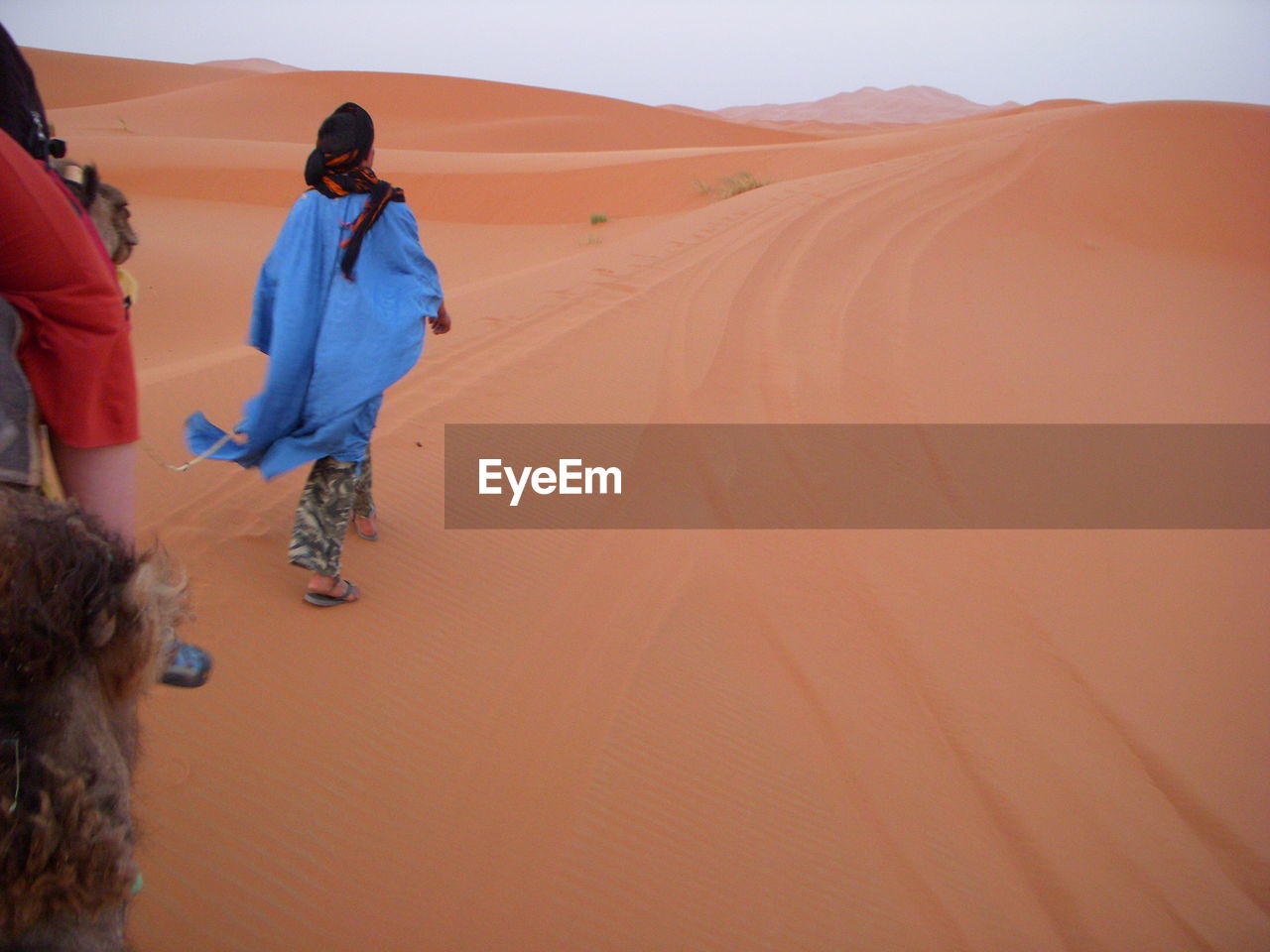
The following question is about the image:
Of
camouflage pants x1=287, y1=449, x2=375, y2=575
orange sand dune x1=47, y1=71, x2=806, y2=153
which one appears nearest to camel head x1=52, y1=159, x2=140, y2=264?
camouflage pants x1=287, y1=449, x2=375, y2=575

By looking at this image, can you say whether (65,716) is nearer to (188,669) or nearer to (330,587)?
(188,669)

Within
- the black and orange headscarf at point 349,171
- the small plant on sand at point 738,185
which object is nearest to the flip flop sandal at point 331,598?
the black and orange headscarf at point 349,171

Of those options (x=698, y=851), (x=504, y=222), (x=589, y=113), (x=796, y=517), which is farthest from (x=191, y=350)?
(x=589, y=113)

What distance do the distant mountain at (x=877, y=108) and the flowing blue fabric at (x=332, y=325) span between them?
108039 millimetres

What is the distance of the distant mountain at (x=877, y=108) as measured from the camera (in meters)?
108

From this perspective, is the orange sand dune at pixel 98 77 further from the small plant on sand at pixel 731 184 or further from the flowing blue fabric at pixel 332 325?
the flowing blue fabric at pixel 332 325

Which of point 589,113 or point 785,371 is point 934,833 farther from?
point 589,113

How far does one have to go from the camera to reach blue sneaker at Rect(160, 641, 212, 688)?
159cm

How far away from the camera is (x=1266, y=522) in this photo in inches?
209

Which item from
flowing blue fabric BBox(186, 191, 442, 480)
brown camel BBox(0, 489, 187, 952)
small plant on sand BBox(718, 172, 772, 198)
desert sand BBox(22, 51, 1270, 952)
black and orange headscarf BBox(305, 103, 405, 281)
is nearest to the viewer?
brown camel BBox(0, 489, 187, 952)

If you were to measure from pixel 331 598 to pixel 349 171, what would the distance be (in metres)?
1.76

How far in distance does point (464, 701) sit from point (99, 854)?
2288mm

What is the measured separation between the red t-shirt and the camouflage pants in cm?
185

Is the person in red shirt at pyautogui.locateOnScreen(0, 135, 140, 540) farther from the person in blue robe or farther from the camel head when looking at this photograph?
the person in blue robe
